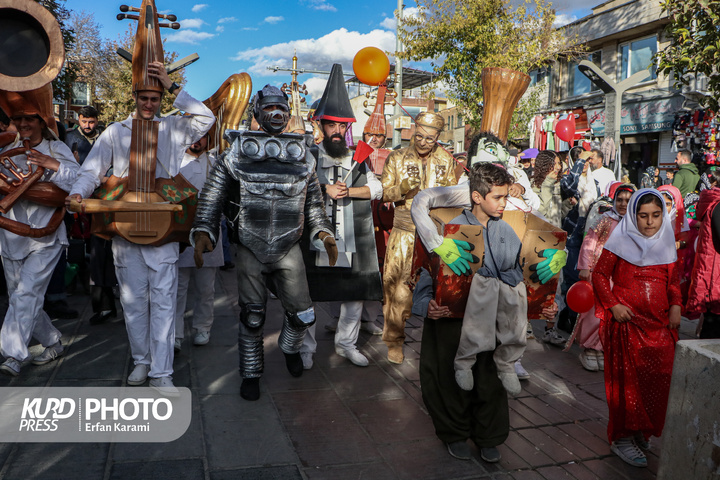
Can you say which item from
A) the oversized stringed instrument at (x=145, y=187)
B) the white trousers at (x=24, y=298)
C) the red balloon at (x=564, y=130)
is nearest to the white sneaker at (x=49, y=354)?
the white trousers at (x=24, y=298)

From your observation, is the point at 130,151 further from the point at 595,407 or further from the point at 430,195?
the point at 595,407

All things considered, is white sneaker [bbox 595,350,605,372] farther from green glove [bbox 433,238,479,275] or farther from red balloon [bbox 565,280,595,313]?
green glove [bbox 433,238,479,275]

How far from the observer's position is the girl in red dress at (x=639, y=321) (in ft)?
11.7

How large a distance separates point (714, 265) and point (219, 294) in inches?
218

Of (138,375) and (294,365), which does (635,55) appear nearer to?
(294,365)

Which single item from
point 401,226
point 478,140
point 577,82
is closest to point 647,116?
point 577,82

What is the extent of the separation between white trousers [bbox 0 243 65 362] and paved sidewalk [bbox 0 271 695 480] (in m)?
0.24

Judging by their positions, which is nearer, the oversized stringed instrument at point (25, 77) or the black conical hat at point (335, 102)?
the oversized stringed instrument at point (25, 77)

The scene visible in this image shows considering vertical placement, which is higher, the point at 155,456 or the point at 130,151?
the point at 130,151

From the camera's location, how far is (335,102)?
524 centimetres

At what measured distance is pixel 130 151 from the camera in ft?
13.9

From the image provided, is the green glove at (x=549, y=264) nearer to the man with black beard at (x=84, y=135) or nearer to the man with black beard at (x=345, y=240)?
the man with black beard at (x=345, y=240)

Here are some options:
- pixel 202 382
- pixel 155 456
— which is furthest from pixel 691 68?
pixel 155 456

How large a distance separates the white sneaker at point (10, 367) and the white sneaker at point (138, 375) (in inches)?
34.2
